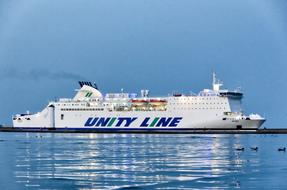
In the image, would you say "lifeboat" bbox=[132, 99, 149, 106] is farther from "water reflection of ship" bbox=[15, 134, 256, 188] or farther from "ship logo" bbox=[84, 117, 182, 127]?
"water reflection of ship" bbox=[15, 134, 256, 188]

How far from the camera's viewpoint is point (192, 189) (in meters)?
21.5

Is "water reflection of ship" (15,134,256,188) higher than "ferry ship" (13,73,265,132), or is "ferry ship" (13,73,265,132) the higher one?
"ferry ship" (13,73,265,132)

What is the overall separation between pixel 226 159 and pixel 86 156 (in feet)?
24.5

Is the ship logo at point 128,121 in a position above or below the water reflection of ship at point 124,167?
above

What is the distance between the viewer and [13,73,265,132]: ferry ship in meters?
73.8

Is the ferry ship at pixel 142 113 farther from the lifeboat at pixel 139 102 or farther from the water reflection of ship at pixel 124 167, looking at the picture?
the water reflection of ship at pixel 124 167

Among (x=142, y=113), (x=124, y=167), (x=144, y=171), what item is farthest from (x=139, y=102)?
(x=144, y=171)

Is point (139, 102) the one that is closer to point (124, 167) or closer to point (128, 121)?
point (128, 121)

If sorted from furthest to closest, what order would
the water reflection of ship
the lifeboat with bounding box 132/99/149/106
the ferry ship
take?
the lifeboat with bounding box 132/99/149/106 < the ferry ship < the water reflection of ship

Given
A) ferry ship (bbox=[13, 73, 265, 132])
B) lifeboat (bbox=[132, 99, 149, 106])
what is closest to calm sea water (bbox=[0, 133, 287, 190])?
ferry ship (bbox=[13, 73, 265, 132])

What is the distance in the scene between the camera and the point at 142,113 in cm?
7719

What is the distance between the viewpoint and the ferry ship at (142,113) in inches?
2906

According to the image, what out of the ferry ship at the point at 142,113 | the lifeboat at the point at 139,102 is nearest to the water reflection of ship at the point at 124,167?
the ferry ship at the point at 142,113

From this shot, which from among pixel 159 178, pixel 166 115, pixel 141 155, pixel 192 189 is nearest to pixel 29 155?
pixel 141 155
